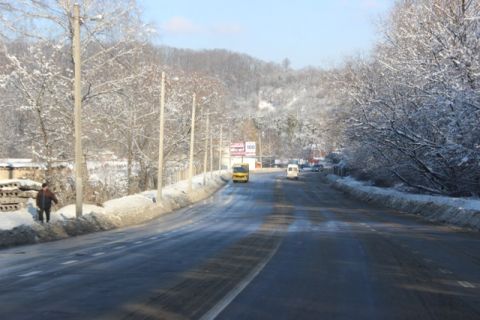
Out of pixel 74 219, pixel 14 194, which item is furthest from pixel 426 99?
pixel 14 194

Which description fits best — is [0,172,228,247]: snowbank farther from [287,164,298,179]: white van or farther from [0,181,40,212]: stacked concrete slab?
[287,164,298,179]: white van

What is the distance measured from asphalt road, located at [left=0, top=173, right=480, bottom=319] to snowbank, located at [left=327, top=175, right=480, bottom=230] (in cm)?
785

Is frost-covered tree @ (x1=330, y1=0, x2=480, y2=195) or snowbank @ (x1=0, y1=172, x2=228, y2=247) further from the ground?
frost-covered tree @ (x1=330, y1=0, x2=480, y2=195)

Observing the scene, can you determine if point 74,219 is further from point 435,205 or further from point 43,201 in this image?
point 435,205

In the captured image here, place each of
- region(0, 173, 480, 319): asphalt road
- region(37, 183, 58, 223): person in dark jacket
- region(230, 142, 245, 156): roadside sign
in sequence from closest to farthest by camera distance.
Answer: region(0, 173, 480, 319): asphalt road
region(37, 183, 58, 223): person in dark jacket
region(230, 142, 245, 156): roadside sign

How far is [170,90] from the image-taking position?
191 feet

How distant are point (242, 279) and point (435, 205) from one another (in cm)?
2452

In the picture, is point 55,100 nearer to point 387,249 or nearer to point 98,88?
point 98,88

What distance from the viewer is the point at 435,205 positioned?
1300 inches

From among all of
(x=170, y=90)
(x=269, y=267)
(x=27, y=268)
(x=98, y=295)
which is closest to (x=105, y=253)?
(x=27, y=268)

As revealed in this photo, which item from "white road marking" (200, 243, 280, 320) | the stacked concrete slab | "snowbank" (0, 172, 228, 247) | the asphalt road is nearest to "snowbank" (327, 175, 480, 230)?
the asphalt road

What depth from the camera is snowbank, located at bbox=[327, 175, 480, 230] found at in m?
26.5

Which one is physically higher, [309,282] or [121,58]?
[121,58]

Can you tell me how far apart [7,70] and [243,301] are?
2838 cm
